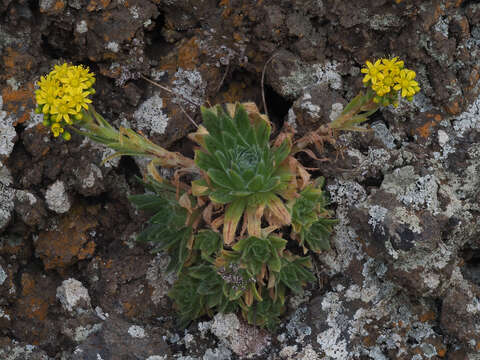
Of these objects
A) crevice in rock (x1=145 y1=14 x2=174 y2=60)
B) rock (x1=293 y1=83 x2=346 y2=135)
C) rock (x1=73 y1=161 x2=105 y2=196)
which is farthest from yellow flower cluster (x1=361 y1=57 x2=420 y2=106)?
rock (x1=73 y1=161 x2=105 y2=196)

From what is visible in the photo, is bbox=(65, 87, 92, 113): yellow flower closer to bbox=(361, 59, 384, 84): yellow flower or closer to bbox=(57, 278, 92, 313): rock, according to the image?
bbox=(57, 278, 92, 313): rock

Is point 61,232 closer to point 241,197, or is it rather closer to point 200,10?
point 241,197

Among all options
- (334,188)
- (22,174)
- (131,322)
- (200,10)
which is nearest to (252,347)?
(131,322)

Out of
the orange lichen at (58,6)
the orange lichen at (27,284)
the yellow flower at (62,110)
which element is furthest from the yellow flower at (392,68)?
the orange lichen at (27,284)

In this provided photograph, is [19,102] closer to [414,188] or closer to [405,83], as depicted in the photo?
[405,83]

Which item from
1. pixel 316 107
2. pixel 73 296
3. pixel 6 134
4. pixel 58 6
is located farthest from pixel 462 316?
pixel 58 6
